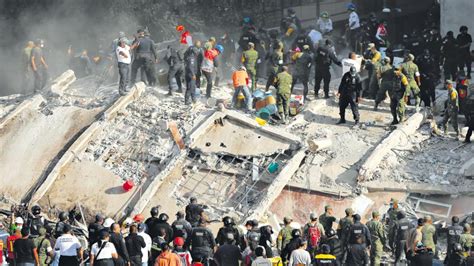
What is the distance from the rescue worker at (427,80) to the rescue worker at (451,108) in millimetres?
1094

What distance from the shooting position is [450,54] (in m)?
30.2

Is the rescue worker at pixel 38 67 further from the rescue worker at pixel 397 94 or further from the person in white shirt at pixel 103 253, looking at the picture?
the person in white shirt at pixel 103 253

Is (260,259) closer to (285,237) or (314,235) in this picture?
(285,237)

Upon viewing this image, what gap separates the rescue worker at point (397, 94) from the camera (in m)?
26.8

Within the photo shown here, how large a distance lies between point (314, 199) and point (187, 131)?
3379 mm

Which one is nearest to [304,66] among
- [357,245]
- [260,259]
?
[357,245]

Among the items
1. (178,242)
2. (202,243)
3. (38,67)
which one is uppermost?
(38,67)

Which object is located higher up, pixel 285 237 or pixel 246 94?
pixel 246 94

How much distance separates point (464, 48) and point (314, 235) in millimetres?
9964

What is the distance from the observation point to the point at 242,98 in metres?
28.7

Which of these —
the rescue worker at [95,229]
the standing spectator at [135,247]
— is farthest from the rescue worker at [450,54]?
the standing spectator at [135,247]

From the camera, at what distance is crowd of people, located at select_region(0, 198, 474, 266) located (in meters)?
20.6

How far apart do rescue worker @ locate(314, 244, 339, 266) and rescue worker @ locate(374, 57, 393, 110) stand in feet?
26.0

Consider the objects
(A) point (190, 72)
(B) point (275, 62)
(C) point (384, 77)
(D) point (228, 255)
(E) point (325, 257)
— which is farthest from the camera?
(B) point (275, 62)
